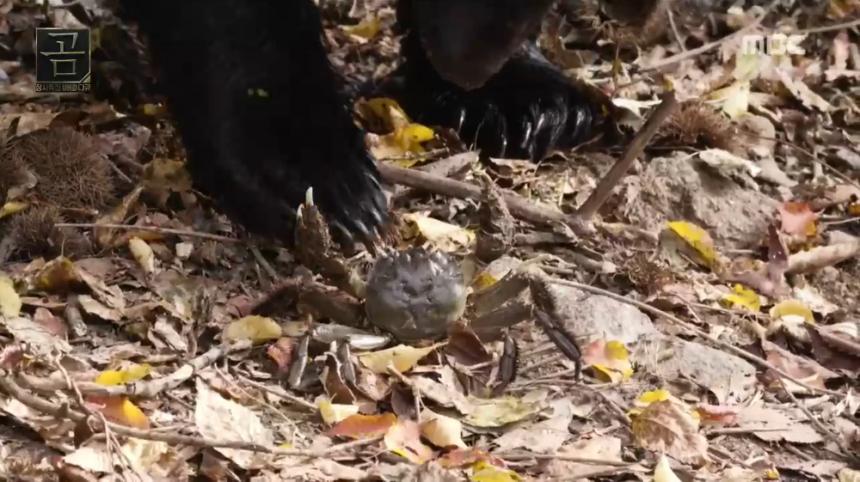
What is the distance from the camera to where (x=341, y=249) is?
2119 mm

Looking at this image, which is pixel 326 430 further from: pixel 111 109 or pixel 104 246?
pixel 111 109

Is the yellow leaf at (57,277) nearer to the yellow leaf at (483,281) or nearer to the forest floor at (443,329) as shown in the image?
the forest floor at (443,329)

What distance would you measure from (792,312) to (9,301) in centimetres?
140

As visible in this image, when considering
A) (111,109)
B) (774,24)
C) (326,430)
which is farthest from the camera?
(774,24)

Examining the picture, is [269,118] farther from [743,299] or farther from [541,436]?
[743,299]

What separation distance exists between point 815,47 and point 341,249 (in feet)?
7.35

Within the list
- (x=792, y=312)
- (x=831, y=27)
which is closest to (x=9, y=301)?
(x=792, y=312)

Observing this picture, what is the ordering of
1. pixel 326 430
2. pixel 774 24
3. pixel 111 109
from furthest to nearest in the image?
pixel 774 24 → pixel 111 109 → pixel 326 430

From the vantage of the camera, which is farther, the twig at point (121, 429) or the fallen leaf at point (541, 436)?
the fallen leaf at point (541, 436)

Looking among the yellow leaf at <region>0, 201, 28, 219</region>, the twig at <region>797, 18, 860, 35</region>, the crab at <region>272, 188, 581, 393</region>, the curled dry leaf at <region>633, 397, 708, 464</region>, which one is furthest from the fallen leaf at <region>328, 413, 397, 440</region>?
the twig at <region>797, 18, 860, 35</region>

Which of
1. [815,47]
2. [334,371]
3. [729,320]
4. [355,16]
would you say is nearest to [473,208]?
[729,320]

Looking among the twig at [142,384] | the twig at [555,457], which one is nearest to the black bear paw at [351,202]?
the twig at [142,384]

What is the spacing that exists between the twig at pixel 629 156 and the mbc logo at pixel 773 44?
1.40 metres

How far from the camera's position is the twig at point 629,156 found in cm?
221
